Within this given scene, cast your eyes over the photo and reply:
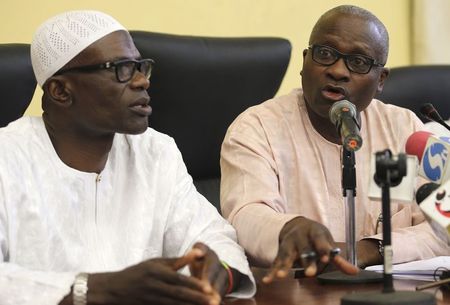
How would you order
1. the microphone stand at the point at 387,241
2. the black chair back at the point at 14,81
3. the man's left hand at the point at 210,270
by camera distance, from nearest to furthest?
the microphone stand at the point at 387,241 < the man's left hand at the point at 210,270 < the black chair back at the point at 14,81

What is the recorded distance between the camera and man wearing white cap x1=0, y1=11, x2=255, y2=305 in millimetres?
2492

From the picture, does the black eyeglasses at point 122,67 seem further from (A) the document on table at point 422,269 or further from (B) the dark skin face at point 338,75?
(A) the document on table at point 422,269

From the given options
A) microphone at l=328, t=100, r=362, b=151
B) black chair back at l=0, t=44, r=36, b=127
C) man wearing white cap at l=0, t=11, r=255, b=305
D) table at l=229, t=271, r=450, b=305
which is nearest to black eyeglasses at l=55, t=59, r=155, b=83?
man wearing white cap at l=0, t=11, r=255, b=305

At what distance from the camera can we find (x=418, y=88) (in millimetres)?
3854

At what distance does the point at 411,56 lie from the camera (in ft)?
16.3

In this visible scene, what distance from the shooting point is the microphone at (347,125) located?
2330mm

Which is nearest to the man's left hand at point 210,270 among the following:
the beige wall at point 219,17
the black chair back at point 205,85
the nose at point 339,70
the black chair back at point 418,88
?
the nose at point 339,70

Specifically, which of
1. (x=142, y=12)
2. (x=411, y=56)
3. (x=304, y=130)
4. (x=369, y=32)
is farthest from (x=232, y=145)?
(x=411, y=56)

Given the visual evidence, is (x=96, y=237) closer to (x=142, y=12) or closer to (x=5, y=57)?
(x=5, y=57)

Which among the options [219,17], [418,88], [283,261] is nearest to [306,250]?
[283,261]

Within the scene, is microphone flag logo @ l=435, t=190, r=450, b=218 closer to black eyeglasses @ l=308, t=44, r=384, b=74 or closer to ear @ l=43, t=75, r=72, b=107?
black eyeglasses @ l=308, t=44, r=384, b=74

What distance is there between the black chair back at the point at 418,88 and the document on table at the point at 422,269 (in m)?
1.23

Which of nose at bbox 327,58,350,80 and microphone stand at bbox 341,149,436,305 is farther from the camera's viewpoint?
nose at bbox 327,58,350,80

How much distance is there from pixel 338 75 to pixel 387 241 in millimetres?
1048
